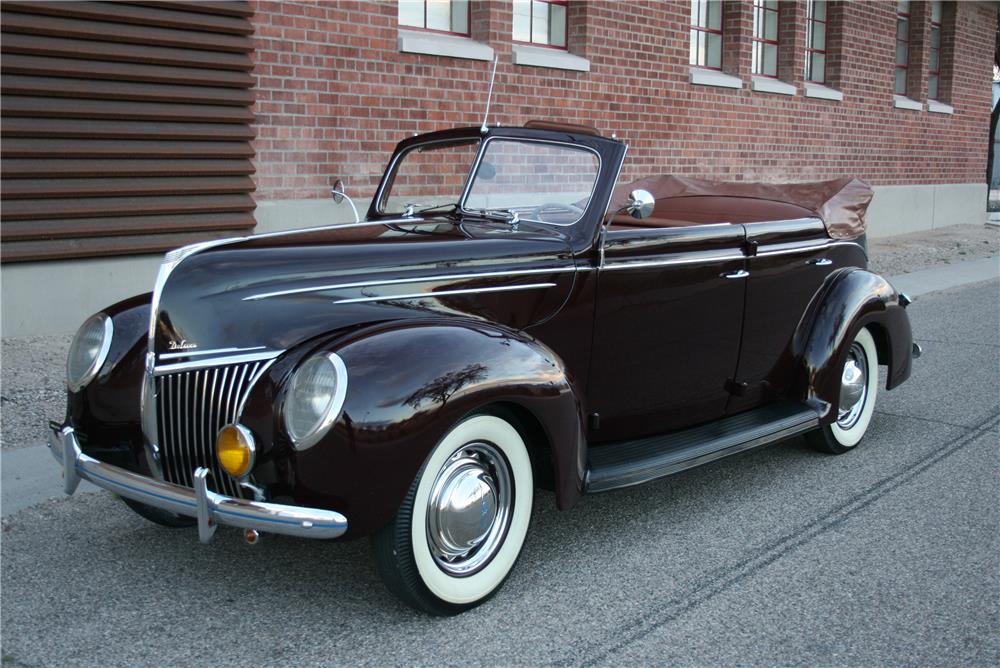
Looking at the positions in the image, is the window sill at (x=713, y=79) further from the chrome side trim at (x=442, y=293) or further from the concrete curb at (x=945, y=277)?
the chrome side trim at (x=442, y=293)

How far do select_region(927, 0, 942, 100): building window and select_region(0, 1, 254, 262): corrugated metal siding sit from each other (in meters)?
15.3

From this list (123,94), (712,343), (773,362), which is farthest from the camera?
(123,94)

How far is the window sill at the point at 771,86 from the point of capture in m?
13.6

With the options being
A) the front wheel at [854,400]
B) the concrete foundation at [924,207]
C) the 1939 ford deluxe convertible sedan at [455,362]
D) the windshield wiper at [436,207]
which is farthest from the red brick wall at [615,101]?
the front wheel at [854,400]

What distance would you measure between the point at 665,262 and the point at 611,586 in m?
1.47

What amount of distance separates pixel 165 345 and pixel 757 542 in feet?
7.99

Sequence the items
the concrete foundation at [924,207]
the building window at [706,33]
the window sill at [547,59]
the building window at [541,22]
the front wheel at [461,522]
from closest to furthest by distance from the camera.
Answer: the front wheel at [461,522], the window sill at [547,59], the building window at [541,22], the building window at [706,33], the concrete foundation at [924,207]

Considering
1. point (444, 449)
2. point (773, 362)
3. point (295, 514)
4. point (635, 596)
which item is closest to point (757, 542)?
point (635, 596)

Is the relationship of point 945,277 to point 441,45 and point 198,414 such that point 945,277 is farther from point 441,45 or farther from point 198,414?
point 198,414

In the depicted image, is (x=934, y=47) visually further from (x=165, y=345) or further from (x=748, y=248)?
(x=165, y=345)

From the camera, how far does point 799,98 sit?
14570mm

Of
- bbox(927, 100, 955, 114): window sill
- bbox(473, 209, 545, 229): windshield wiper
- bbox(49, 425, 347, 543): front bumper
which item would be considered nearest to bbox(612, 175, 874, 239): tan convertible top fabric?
bbox(473, 209, 545, 229): windshield wiper

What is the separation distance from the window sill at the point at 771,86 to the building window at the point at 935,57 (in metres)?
6.01

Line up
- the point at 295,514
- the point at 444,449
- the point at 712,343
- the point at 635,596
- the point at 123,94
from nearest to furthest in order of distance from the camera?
the point at 295,514 < the point at 444,449 < the point at 635,596 < the point at 712,343 < the point at 123,94
